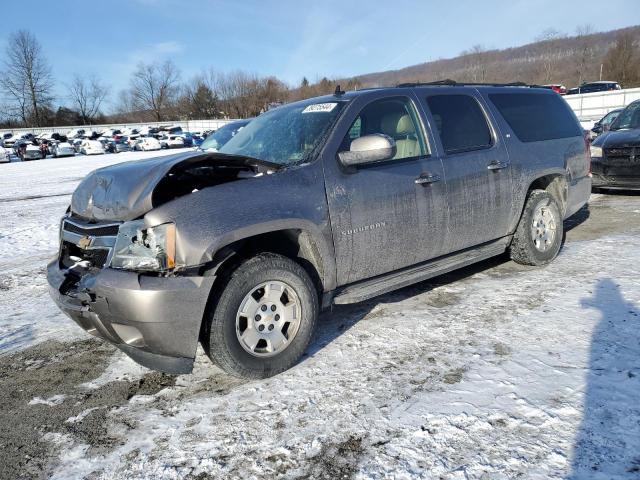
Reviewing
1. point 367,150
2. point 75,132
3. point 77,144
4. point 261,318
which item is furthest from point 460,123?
point 75,132

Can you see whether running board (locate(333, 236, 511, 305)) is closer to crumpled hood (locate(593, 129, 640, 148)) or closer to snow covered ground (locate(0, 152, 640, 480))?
snow covered ground (locate(0, 152, 640, 480))

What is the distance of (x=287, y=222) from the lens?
3076 millimetres

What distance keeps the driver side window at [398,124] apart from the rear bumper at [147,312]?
1916mm

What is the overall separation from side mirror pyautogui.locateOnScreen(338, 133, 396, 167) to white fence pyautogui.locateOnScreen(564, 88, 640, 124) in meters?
34.8

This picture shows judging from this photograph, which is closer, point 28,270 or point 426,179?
point 426,179

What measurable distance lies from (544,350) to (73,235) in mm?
3300

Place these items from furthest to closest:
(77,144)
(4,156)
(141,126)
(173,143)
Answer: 1. (141,126)
2. (77,144)
3. (173,143)
4. (4,156)

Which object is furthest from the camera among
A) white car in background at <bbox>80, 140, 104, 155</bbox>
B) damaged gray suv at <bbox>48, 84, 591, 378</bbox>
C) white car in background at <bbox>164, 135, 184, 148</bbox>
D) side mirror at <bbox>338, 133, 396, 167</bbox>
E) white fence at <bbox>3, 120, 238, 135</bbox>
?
white fence at <bbox>3, 120, 238, 135</bbox>

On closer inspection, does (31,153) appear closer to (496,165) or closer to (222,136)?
(222,136)

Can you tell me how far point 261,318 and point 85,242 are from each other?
1.23 meters

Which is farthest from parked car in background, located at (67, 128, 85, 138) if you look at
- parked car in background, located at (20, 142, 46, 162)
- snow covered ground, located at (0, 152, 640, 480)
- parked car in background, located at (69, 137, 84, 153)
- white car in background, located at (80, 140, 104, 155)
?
snow covered ground, located at (0, 152, 640, 480)

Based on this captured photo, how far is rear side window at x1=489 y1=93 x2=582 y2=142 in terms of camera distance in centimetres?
483

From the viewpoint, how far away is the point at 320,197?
3260 mm

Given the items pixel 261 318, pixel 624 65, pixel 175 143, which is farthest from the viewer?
pixel 624 65
